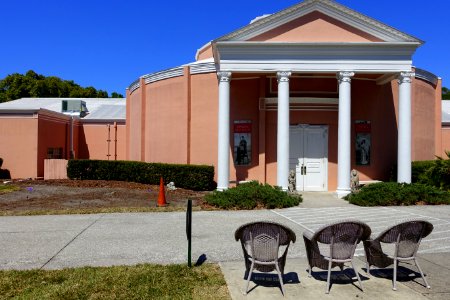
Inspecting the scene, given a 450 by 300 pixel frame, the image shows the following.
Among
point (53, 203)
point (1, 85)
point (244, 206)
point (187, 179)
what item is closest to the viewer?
point (244, 206)

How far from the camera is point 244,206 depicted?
12.4 meters

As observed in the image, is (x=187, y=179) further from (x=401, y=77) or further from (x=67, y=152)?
(x=67, y=152)

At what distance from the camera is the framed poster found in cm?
1756

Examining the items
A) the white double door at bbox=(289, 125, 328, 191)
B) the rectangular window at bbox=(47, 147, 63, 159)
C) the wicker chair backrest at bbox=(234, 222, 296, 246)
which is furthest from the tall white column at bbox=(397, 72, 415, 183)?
the rectangular window at bbox=(47, 147, 63, 159)

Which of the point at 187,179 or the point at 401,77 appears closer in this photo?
the point at 401,77

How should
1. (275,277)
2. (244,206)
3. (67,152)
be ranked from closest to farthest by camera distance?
(275,277) → (244,206) → (67,152)

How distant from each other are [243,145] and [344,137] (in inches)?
182

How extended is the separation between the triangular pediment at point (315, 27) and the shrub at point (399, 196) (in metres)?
5.76

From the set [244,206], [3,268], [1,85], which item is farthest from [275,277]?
[1,85]

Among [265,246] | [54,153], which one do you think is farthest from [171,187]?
[265,246]

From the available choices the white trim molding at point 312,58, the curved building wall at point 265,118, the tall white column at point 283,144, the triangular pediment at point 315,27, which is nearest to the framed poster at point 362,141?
the curved building wall at point 265,118

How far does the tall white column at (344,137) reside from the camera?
14828 mm

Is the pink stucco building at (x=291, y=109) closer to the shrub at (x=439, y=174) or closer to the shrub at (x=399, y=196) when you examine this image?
the shrub at (x=439, y=174)

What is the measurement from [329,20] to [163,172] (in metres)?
9.65
